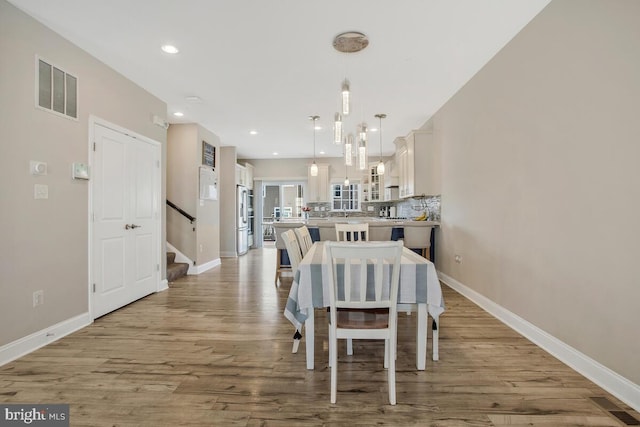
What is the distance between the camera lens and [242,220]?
7582mm

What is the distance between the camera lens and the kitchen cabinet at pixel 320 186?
8.06 metres

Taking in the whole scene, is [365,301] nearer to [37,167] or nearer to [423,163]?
[37,167]

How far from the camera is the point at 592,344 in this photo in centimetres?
193

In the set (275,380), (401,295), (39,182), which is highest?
(39,182)

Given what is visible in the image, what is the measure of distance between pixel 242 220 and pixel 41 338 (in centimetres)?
519

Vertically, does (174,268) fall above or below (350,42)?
below

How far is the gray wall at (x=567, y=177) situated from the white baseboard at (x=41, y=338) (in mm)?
4080

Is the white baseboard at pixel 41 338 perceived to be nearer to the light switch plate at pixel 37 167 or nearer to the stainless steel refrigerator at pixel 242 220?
the light switch plate at pixel 37 167

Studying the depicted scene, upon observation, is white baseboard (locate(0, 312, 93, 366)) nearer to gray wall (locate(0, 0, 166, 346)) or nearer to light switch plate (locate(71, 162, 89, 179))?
gray wall (locate(0, 0, 166, 346))

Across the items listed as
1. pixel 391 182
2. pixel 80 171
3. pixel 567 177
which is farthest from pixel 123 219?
pixel 391 182

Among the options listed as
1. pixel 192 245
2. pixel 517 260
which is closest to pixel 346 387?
pixel 517 260

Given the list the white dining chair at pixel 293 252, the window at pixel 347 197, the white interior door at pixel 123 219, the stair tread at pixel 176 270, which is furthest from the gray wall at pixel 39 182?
the window at pixel 347 197

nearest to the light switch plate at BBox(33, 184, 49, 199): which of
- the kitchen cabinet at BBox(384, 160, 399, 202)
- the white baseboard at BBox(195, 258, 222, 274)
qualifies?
the white baseboard at BBox(195, 258, 222, 274)

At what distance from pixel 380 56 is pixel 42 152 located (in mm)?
3163
